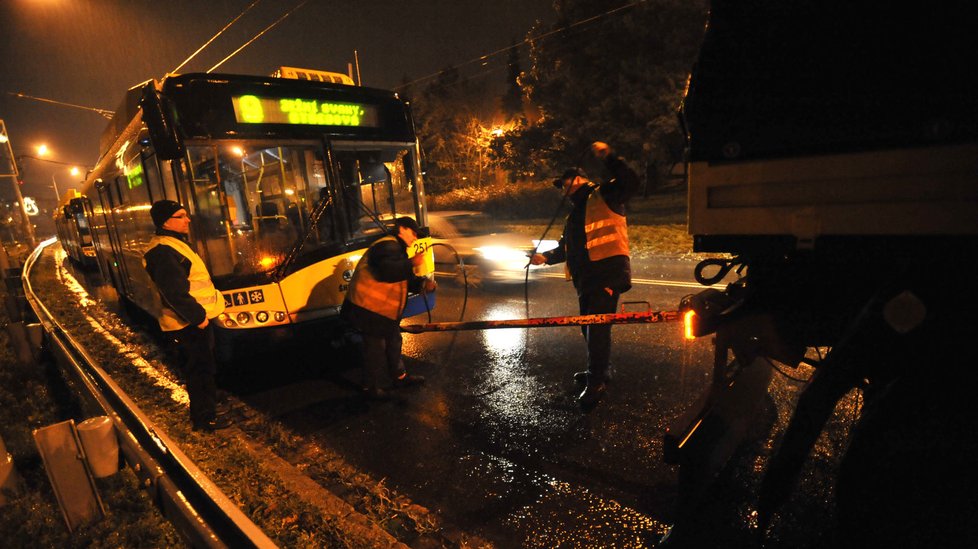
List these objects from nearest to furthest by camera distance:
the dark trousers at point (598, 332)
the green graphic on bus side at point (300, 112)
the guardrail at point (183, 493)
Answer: the guardrail at point (183, 493) → the dark trousers at point (598, 332) → the green graphic on bus side at point (300, 112)

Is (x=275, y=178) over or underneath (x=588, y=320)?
over

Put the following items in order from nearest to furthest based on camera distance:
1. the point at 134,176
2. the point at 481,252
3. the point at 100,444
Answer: the point at 100,444 → the point at 134,176 → the point at 481,252

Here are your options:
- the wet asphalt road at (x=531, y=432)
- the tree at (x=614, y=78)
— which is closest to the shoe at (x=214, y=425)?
the wet asphalt road at (x=531, y=432)

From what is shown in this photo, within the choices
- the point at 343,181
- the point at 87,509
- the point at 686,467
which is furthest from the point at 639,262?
the point at 87,509

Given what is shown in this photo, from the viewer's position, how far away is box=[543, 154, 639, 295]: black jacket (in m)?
3.85

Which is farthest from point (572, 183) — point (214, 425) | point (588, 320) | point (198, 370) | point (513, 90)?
point (513, 90)

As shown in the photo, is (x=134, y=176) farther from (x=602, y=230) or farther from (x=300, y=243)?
(x=602, y=230)

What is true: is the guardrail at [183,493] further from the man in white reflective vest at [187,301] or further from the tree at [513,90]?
the tree at [513,90]

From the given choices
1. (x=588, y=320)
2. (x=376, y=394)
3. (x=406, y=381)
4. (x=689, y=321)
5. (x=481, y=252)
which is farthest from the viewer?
(x=481, y=252)

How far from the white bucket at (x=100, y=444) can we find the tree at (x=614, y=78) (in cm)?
1624

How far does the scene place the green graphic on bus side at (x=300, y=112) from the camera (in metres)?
4.89

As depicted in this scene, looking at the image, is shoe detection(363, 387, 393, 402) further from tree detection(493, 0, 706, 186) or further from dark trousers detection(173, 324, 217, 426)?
tree detection(493, 0, 706, 186)

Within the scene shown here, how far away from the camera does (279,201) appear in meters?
5.16

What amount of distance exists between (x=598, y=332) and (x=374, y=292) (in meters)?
2.10
